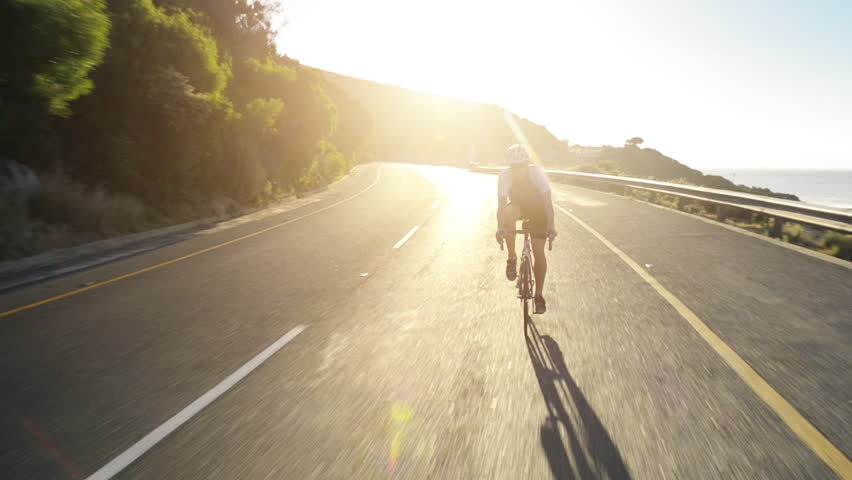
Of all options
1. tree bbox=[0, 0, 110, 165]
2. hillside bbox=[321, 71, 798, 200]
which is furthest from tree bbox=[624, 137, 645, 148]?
tree bbox=[0, 0, 110, 165]

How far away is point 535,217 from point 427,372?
2.17 metres

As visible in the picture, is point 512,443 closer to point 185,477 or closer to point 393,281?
point 185,477

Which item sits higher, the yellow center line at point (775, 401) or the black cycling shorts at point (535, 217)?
the black cycling shorts at point (535, 217)

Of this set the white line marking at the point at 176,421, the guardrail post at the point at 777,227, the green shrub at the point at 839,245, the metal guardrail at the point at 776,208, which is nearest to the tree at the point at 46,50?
the white line marking at the point at 176,421

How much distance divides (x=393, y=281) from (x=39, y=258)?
7086 mm

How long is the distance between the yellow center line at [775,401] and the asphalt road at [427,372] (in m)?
0.04

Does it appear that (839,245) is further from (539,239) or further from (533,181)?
(533,181)

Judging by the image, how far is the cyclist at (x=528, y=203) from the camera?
5543mm

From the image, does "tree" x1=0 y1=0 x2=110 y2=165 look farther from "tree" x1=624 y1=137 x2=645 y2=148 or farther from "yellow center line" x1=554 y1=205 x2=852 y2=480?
"tree" x1=624 y1=137 x2=645 y2=148

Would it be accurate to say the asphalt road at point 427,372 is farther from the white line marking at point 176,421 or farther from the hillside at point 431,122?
the hillside at point 431,122

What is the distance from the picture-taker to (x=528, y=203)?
563 centimetres

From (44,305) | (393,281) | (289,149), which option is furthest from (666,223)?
(289,149)

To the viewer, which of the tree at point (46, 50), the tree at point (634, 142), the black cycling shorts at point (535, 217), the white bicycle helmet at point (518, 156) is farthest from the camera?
the tree at point (634, 142)

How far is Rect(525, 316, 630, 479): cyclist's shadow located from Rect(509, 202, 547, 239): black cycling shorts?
1526 mm
